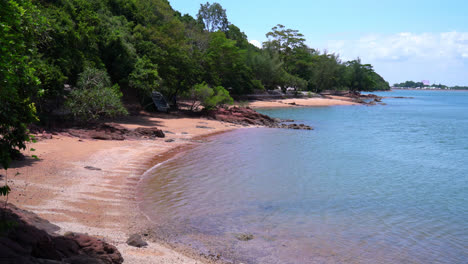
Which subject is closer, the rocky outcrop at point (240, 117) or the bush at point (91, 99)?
the bush at point (91, 99)

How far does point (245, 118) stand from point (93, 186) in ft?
80.3

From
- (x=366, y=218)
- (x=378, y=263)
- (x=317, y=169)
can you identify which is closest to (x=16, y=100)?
(x=378, y=263)

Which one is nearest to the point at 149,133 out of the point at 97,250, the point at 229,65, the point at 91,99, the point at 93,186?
the point at 91,99

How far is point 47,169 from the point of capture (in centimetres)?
1205

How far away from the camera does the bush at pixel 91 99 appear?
20000 mm

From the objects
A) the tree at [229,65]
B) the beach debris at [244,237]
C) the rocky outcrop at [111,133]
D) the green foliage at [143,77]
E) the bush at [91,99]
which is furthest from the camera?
the tree at [229,65]

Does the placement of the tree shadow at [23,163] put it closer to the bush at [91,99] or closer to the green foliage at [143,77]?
the bush at [91,99]

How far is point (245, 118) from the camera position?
3509cm

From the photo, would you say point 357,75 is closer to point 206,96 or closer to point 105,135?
point 206,96

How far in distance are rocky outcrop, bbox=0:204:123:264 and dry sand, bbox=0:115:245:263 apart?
2.36ft

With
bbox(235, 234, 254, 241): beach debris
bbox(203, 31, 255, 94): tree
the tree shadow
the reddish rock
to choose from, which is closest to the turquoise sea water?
bbox(235, 234, 254, 241): beach debris

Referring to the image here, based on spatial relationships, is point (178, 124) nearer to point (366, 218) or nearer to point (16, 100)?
point (366, 218)

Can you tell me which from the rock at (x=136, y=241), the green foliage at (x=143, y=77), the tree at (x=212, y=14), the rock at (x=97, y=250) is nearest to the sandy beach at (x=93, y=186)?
the rock at (x=136, y=241)

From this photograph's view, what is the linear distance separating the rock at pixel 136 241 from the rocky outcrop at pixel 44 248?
3.75 ft
